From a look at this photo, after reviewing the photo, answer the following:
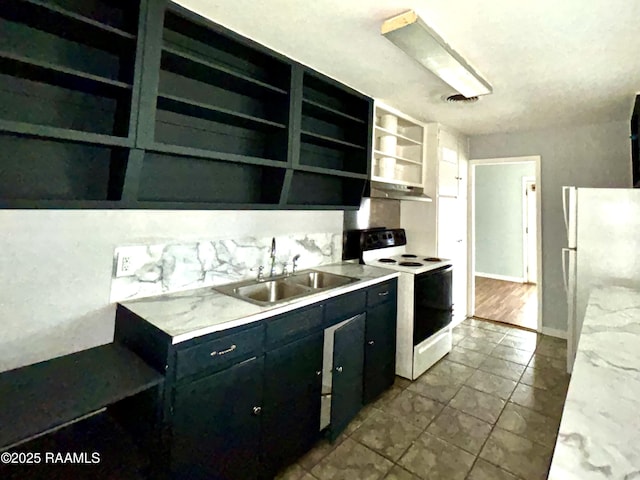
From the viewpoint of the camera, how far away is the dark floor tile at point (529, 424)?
2.11 m

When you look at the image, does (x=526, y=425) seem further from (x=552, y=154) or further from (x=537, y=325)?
(x=552, y=154)

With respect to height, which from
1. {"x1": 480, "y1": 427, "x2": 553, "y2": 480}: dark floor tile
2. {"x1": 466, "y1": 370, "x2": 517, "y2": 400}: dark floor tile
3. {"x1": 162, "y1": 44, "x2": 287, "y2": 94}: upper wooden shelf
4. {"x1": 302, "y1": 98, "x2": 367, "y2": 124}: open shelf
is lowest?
{"x1": 480, "y1": 427, "x2": 553, "y2": 480}: dark floor tile

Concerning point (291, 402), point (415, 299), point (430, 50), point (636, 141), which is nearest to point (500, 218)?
point (636, 141)

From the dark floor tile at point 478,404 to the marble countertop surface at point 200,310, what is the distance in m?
1.28

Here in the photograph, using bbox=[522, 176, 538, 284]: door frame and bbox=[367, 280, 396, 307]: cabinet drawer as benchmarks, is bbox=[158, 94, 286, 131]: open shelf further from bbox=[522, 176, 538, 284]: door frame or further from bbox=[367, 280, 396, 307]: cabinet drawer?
bbox=[522, 176, 538, 284]: door frame

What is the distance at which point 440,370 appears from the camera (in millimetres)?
2971

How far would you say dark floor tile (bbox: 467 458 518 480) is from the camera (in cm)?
179

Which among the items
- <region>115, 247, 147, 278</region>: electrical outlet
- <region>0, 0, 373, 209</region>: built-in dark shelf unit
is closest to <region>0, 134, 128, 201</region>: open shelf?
<region>0, 0, 373, 209</region>: built-in dark shelf unit

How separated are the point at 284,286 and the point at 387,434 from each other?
45.1 inches

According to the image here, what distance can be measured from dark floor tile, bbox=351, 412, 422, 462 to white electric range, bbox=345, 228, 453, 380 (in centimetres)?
60

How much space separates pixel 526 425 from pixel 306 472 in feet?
4.89

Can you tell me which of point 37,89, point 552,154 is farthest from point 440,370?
point 37,89

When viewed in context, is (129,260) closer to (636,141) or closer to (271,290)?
(271,290)

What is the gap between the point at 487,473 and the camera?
1825 mm
